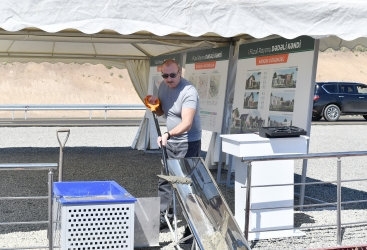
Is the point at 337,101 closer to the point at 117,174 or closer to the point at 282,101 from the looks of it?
the point at 117,174

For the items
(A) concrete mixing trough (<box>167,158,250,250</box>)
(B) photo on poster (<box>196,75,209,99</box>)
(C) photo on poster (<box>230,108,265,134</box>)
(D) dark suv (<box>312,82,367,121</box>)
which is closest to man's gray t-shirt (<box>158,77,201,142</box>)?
(A) concrete mixing trough (<box>167,158,250,250</box>)

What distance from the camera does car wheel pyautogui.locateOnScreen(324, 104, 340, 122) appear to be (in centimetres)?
2617

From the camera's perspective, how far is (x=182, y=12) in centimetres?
599

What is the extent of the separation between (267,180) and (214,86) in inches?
150

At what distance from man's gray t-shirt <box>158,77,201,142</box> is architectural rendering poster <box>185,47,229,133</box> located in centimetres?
303

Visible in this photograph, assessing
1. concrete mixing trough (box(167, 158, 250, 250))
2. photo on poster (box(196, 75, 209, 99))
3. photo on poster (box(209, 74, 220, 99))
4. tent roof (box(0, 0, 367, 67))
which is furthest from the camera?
photo on poster (box(196, 75, 209, 99))

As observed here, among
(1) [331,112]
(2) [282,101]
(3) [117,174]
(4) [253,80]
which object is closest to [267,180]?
(2) [282,101]

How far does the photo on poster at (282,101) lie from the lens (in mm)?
7262

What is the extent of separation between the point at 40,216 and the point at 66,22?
2816 millimetres

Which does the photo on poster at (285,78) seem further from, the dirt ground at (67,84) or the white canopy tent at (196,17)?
the dirt ground at (67,84)

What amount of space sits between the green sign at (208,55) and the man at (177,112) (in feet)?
9.97

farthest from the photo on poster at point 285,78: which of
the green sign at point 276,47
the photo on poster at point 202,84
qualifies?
the photo on poster at point 202,84

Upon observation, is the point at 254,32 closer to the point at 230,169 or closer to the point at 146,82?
the point at 230,169

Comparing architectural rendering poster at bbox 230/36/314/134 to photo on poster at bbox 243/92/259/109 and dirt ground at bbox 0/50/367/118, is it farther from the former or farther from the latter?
dirt ground at bbox 0/50/367/118
